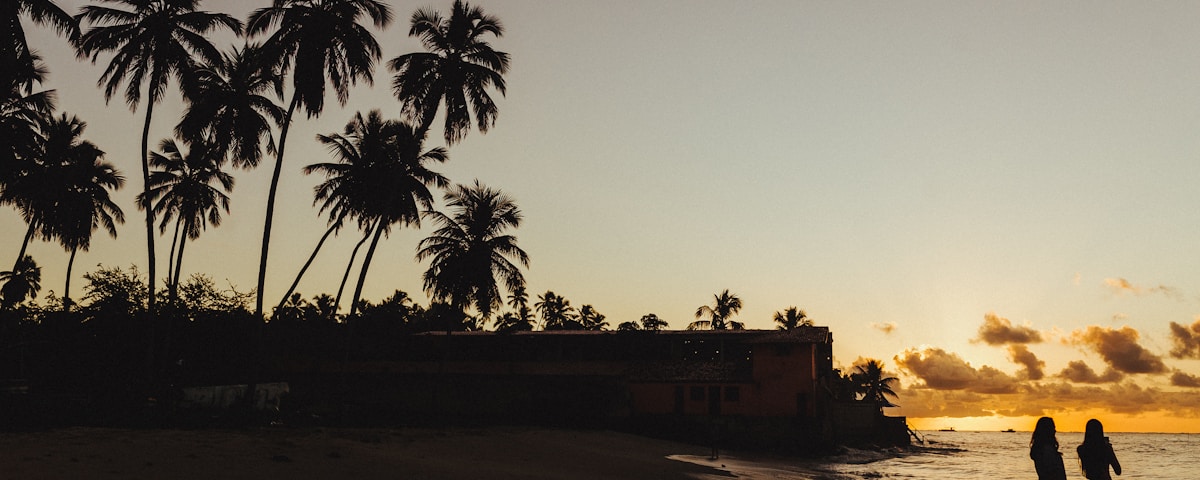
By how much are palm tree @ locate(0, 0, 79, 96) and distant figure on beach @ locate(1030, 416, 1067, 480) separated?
27333 mm

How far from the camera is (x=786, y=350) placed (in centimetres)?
5197

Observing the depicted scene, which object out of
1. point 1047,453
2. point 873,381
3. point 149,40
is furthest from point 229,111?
point 873,381

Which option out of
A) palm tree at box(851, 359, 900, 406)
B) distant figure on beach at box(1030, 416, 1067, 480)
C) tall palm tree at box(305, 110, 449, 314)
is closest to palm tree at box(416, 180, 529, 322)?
tall palm tree at box(305, 110, 449, 314)

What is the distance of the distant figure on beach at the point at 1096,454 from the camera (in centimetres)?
1224

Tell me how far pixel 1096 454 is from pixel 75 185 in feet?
144

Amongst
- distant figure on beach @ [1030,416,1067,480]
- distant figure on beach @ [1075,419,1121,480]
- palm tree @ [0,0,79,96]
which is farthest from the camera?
palm tree @ [0,0,79,96]

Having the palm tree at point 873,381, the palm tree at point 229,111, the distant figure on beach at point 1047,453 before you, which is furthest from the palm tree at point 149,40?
the palm tree at point 873,381

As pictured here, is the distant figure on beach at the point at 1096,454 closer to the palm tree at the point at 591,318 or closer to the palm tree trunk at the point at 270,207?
the palm tree trunk at the point at 270,207

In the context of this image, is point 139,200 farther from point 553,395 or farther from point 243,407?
point 553,395

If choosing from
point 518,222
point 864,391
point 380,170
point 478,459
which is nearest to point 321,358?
point 518,222

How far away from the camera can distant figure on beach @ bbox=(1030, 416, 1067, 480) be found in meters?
12.6

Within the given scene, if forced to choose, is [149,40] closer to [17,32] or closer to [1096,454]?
[17,32]

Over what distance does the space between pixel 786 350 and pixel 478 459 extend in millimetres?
30971

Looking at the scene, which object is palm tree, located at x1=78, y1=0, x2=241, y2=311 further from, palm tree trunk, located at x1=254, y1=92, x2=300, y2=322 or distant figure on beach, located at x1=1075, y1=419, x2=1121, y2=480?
distant figure on beach, located at x1=1075, y1=419, x2=1121, y2=480
